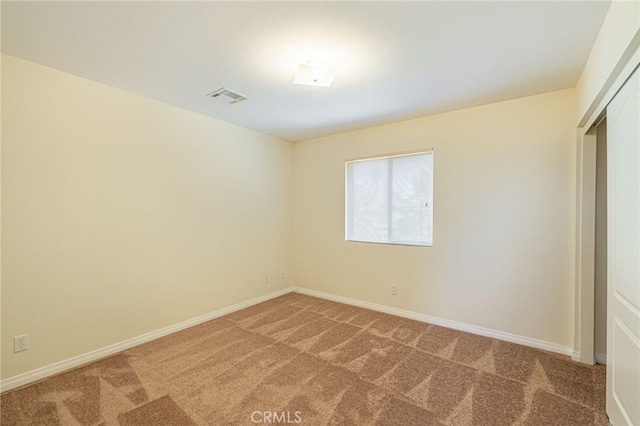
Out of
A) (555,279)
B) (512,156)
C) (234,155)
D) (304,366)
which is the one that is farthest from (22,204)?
(555,279)

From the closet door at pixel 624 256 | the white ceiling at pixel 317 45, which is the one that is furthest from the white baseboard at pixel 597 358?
the white ceiling at pixel 317 45

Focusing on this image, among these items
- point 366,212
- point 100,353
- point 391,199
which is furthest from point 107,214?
point 391,199

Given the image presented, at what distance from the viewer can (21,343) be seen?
2131 mm

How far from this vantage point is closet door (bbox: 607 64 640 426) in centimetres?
137

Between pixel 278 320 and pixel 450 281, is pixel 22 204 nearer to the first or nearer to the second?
pixel 278 320

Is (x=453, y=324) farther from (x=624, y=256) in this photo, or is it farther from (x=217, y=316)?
(x=217, y=316)

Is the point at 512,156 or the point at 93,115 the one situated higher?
the point at 93,115

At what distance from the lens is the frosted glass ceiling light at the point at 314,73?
208cm

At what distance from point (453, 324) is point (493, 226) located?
123cm

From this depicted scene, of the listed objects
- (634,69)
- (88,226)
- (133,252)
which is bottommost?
(133,252)

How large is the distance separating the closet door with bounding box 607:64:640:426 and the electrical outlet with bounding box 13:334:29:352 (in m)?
3.97

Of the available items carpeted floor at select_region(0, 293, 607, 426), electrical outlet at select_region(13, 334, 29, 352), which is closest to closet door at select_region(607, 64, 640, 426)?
carpeted floor at select_region(0, 293, 607, 426)

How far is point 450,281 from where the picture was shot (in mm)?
3211

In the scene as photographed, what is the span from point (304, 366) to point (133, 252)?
6.70 ft
